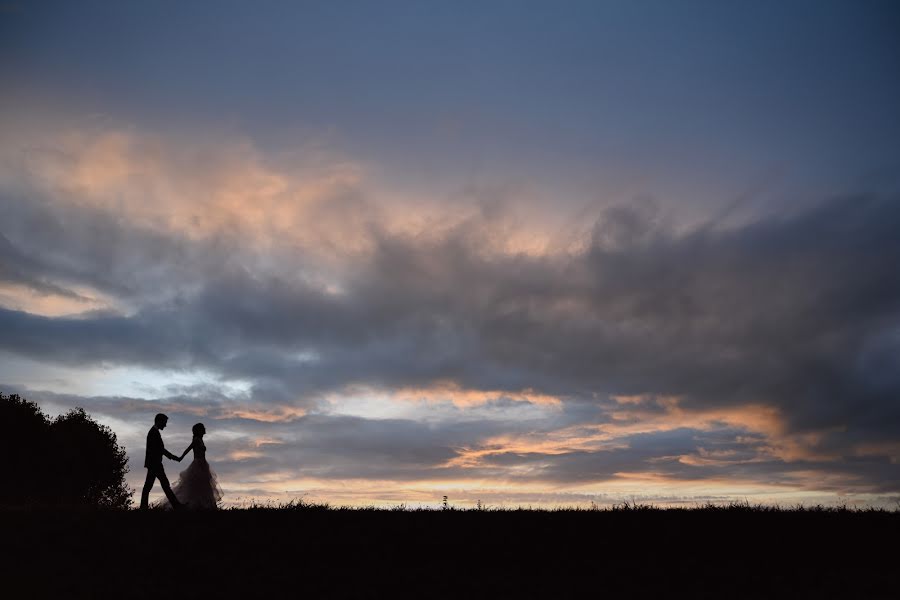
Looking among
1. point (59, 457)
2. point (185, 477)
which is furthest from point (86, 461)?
point (185, 477)

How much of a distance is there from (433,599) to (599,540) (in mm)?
7438

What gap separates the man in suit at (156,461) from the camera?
25688 mm

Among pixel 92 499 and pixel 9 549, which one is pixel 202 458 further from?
pixel 92 499

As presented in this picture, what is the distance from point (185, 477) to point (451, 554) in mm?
11377

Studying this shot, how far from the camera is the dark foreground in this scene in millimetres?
18594

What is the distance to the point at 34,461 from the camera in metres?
61.5

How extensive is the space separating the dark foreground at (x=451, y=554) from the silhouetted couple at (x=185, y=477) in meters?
1.69

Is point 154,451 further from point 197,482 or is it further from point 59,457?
point 59,457

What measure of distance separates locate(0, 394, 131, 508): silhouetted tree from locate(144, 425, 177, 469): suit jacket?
40110 mm

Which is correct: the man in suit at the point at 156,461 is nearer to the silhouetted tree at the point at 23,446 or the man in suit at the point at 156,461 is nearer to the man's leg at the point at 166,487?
the man's leg at the point at 166,487

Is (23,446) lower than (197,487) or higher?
higher

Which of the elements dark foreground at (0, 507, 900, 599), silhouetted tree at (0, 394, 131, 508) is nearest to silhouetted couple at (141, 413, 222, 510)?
dark foreground at (0, 507, 900, 599)

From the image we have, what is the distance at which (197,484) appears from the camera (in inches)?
1043

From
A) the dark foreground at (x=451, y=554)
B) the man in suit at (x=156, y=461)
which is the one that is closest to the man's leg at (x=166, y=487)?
the man in suit at (x=156, y=461)
